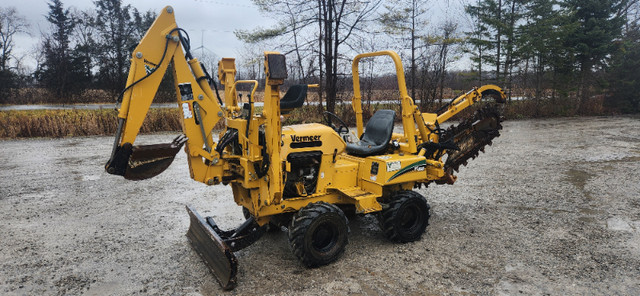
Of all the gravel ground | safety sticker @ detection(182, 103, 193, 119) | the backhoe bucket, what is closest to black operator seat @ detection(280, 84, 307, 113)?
safety sticker @ detection(182, 103, 193, 119)

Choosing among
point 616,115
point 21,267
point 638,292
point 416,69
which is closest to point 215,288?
point 21,267

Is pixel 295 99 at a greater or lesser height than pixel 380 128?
greater

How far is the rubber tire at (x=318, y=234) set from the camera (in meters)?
4.21

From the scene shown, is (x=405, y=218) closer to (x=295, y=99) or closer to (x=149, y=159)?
(x=295, y=99)

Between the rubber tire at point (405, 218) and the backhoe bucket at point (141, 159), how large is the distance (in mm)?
2610

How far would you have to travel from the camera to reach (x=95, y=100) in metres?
32.9

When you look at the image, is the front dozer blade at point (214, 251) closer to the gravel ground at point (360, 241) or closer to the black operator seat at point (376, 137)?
the gravel ground at point (360, 241)

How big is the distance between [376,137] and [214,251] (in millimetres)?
2695

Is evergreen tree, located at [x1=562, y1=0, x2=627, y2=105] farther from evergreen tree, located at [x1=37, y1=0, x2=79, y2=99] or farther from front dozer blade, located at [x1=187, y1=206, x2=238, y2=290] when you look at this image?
evergreen tree, located at [x1=37, y1=0, x2=79, y2=99]

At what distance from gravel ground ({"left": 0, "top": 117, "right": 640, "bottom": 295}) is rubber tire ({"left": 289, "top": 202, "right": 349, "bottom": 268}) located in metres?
0.17

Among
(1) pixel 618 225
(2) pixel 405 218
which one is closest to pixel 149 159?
(2) pixel 405 218

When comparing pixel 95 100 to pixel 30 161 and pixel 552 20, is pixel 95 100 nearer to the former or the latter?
pixel 30 161

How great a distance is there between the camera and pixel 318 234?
446 cm

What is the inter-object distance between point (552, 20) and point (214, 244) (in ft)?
70.2
